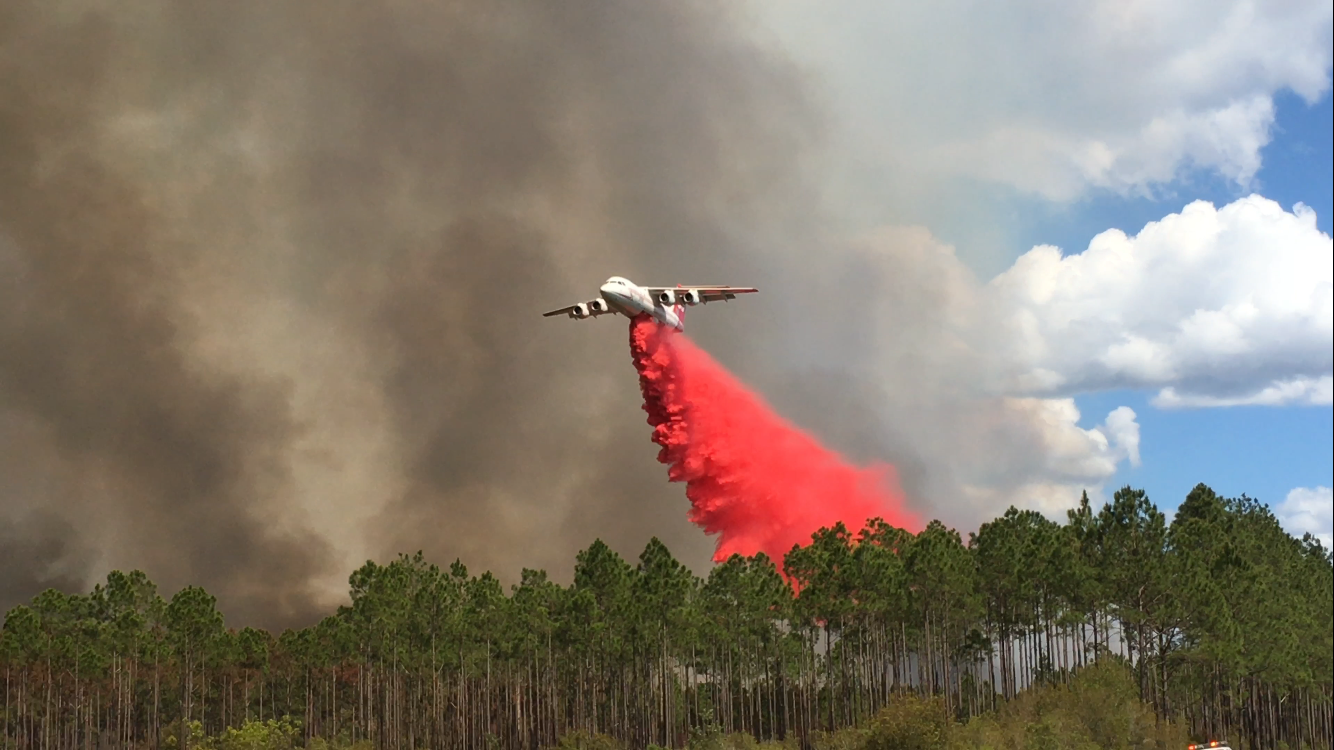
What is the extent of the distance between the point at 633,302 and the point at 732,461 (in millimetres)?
22964

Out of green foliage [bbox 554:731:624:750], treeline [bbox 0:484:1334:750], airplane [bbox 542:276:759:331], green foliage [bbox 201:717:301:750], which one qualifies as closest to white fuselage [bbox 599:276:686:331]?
airplane [bbox 542:276:759:331]

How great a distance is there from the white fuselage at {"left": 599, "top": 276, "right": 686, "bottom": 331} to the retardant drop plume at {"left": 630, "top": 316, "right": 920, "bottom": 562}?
3.53 feet

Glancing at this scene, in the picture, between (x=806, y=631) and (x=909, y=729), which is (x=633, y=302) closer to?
(x=806, y=631)

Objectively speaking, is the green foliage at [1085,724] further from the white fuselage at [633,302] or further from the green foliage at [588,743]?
the white fuselage at [633,302]

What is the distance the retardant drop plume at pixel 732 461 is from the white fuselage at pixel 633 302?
Answer: 3.53ft

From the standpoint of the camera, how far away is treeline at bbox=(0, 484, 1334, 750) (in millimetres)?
70000

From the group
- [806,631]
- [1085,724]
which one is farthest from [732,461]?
[1085,724]

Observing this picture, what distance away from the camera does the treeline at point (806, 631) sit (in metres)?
70.0

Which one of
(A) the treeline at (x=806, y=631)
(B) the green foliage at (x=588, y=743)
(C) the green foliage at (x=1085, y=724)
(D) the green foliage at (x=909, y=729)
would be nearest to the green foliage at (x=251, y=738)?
(A) the treeline at (x=806, y=631)

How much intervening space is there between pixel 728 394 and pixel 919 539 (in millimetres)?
19451

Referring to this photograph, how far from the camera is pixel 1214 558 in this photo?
239 ft

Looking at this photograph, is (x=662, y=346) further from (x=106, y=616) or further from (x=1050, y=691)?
Result: (x=106, y=616)

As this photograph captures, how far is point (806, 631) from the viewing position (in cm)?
9000

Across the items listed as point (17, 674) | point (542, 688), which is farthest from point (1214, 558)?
point (17, 674)
